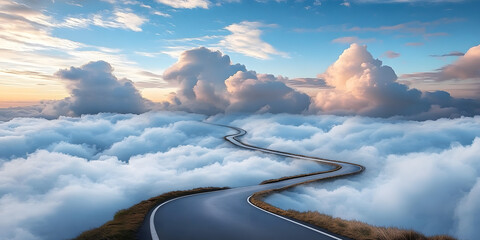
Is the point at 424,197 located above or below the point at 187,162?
below

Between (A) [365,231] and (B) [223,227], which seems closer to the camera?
(A) [365,231]

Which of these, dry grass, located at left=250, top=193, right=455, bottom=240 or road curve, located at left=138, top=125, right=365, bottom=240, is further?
road curve, located at left=138, top=125, right=365, bottom=240

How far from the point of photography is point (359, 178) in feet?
207

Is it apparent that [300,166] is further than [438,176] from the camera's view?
No

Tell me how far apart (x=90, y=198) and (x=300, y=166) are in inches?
2653

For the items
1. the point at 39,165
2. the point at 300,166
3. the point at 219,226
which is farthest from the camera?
the point at 39,165

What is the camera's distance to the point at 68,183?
12200 cm

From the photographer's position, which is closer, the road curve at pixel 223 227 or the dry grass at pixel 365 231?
the dry grass at pixel 365 231

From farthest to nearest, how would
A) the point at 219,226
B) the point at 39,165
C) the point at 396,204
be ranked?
1. the point at 39,165
2. the point at 396,204
3. the point at 219,226

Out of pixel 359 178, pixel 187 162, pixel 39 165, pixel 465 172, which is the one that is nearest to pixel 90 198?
pixel 187 162

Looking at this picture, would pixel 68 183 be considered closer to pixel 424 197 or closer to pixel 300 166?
pixel 300 166

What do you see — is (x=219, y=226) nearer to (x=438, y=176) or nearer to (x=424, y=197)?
(x=424, y=197)

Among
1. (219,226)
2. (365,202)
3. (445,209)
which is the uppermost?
(219,226)

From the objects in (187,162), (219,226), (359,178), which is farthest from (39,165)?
(219,226)
